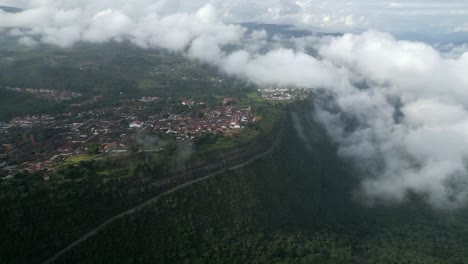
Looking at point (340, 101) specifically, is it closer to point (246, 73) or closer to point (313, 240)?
point (246, 73)

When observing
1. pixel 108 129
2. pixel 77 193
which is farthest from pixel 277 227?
pixel 108 129

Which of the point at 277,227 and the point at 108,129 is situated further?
the point at 108,129

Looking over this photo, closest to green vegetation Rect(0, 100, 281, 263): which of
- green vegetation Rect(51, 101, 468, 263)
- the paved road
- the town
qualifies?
the paved road

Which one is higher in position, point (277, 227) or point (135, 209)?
point (135, 209)

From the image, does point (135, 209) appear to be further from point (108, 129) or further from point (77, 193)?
point (108, 129)

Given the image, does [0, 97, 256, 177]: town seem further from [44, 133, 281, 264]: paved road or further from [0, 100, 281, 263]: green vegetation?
[44, 133, 281, 264]: paved road

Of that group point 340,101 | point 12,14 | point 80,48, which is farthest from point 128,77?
point 12,14

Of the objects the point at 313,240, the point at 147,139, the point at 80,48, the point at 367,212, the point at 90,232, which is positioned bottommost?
the point at 367,212

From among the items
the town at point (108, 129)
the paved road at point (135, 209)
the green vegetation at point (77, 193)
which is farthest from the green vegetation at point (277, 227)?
the town at point (108, 129)
